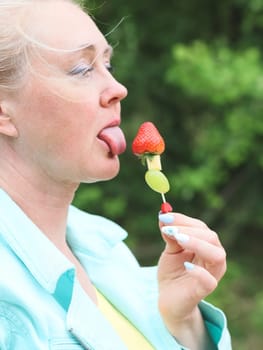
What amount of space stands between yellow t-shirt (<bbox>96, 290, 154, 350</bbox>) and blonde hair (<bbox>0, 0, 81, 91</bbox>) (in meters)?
0.44

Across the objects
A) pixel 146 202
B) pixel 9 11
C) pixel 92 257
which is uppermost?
pixel 9 11

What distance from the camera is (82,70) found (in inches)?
49.9

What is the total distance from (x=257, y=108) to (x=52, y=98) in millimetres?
2262

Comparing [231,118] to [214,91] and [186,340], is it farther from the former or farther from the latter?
[186,340]

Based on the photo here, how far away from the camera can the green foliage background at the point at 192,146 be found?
3588 mm

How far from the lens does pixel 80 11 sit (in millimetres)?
1305

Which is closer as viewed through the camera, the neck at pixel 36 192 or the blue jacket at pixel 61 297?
the blue jacket at pixel 61 297

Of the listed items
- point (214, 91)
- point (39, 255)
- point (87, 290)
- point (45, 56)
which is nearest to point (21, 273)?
point (39, 255)

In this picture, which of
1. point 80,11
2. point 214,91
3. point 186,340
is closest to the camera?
point 80,11

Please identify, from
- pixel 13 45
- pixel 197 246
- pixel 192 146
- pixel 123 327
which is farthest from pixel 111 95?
pixel 192 146

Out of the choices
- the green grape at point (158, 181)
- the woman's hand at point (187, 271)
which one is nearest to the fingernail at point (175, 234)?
the woman's hand at point (187, 271)

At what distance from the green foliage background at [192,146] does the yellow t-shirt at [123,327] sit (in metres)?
2.15

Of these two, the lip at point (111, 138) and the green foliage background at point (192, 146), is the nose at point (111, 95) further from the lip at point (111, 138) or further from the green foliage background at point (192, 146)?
the green foliage background at point (192, 146)

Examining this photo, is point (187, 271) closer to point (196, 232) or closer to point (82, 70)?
point (196, 232)
